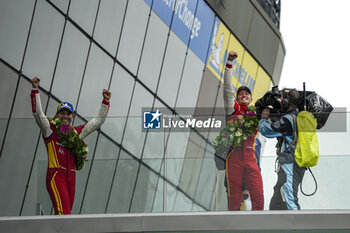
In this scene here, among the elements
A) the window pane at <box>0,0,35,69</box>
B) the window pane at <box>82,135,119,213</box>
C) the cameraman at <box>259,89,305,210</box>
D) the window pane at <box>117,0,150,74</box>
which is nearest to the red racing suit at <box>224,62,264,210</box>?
the cameraman at <box>259,89,305,210</box>

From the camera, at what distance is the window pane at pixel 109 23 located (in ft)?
65.3

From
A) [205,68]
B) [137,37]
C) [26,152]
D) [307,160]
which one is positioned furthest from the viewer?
[205,68]

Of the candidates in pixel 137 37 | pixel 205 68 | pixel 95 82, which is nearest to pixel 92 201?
pixel 95 82

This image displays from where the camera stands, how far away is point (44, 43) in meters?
17.9

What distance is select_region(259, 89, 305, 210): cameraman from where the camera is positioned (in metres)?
11.2

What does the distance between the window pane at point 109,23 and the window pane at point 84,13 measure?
0.26 metres

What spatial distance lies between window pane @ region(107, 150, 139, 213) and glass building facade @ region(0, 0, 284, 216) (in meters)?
0.01

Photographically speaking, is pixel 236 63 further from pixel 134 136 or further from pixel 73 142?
pixel 73 142

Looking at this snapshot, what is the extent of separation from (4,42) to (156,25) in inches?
261

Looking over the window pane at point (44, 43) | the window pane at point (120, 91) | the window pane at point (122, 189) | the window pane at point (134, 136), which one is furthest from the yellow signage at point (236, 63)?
the window pane at point (122, 189)

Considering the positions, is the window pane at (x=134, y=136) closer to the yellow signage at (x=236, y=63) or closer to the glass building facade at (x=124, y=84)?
the glass building facade at (x=124, y=84)

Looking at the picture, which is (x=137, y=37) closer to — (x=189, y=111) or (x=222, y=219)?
(x=189, y=111)

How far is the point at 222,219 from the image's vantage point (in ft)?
37.1

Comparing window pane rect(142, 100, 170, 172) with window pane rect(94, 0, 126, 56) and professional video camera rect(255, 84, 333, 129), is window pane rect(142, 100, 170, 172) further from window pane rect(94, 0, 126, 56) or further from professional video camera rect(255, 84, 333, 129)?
window pane rect(94, 0, 126, 56)
